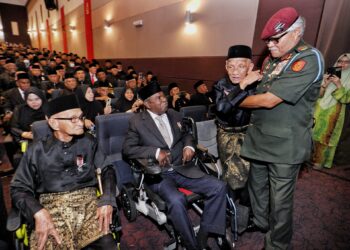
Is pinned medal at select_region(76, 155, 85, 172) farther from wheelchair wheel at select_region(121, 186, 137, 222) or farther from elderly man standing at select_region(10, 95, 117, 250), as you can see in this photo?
wheelchair wheel at select_region(121, 186, 137, 222)

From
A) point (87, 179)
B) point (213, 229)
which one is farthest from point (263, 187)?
point (87, 179)

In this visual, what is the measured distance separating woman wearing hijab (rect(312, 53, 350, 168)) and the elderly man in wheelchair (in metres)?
2.68

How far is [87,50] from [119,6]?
17.4 ft

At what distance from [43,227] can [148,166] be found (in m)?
0.90

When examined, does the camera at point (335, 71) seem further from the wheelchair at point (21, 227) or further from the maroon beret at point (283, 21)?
the wheelchair at point (21, 227)

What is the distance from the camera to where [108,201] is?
1797mm

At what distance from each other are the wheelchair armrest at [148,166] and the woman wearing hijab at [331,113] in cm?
328

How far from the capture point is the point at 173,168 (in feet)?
8.07

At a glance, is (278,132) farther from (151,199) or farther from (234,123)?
(151,199)

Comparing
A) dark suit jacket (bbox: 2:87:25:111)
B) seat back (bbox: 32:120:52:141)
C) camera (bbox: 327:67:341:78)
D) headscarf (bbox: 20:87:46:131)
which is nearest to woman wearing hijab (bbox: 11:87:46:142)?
headscarf (bbox: 20:87:46:131)

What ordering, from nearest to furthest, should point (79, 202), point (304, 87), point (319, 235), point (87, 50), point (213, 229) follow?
point (304, 87) < point (79, 202) < point (213, 229) < point (319, 235) < point (87, 50)

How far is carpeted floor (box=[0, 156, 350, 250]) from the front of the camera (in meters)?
2.39

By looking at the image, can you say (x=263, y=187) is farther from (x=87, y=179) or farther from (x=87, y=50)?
(x=87, y=50)

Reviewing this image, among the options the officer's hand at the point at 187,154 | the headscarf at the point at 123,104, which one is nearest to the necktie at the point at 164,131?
the officer's hand at the point at 187,154
